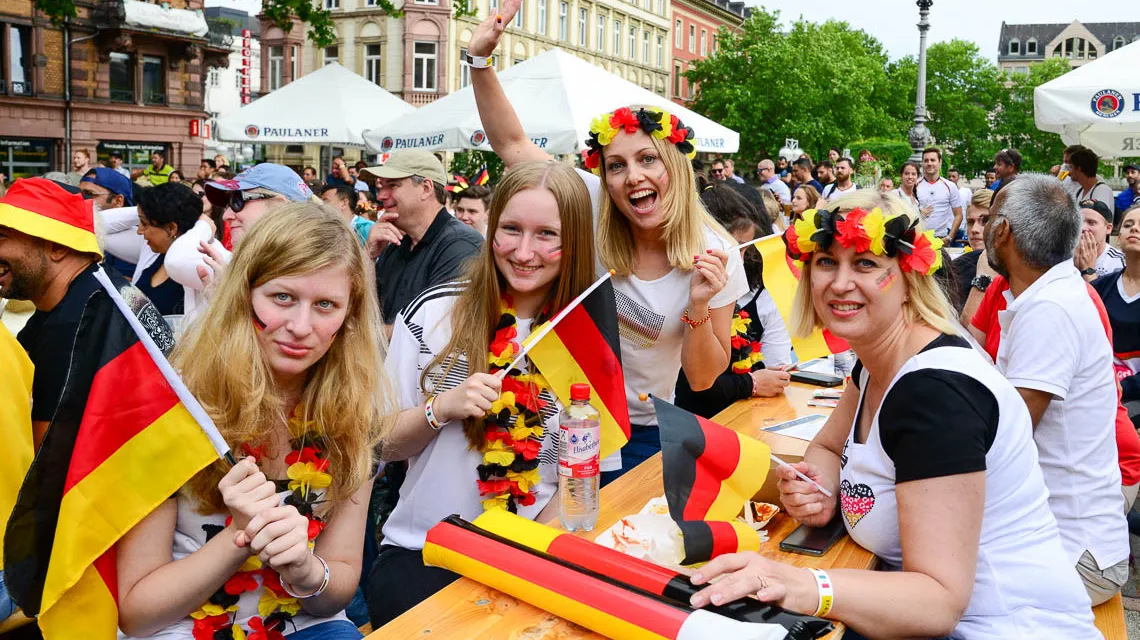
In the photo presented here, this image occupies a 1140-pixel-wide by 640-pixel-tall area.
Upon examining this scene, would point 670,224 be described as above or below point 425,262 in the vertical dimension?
above

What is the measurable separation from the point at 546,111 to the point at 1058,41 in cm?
13295

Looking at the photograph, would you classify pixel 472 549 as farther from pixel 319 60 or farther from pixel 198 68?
pixel 319 60

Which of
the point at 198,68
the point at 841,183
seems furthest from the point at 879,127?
the point at 841,183

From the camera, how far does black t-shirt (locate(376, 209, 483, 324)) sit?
16.8ft

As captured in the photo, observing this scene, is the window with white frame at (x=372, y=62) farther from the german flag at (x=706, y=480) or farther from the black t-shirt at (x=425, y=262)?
the german flag at (x=706, y=480)

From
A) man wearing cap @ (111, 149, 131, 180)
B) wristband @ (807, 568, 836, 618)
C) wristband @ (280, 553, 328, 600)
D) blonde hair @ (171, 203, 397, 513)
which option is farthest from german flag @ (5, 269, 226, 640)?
man wearing cap @ (111, 149, 131, 180)

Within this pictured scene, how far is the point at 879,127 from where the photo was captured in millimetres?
58469

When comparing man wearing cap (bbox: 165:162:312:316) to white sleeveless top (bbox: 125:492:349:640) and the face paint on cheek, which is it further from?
the face paint on cheek

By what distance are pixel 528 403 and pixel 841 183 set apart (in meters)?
10.9

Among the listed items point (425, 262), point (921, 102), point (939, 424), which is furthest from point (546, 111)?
point (921, 102)

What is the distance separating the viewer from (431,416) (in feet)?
9.38

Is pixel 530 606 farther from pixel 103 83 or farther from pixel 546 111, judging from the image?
pixel 103 83

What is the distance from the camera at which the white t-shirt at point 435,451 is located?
297 centimetres

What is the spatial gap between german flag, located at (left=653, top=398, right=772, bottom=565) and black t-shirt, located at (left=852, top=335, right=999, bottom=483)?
456mm
